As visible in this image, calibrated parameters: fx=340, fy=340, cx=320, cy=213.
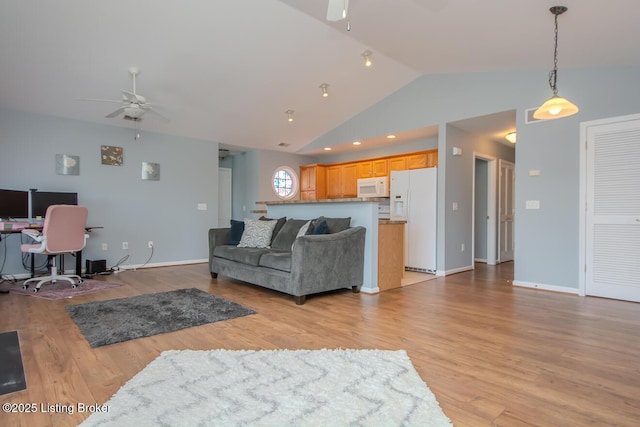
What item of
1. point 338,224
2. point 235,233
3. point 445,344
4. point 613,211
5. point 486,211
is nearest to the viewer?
point 445,344

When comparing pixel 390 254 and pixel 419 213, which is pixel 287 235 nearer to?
pixel 390 254

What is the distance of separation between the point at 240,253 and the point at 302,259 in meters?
1.16

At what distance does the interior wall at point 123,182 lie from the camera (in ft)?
16.5

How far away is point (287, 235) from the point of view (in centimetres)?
470

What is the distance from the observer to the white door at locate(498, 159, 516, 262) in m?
7.12

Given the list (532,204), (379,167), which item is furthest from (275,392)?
(379,167)

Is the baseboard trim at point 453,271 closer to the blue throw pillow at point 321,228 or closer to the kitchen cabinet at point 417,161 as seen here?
the kitchen cabinet at point 417,161

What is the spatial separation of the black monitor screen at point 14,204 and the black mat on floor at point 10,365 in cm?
270

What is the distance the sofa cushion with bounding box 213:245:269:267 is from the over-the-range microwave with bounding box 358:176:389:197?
342cm

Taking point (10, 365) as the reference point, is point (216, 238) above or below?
above

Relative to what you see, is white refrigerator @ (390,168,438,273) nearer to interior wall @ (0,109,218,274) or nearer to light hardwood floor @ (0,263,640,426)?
light hardwood floor @ (0,263,640,426)

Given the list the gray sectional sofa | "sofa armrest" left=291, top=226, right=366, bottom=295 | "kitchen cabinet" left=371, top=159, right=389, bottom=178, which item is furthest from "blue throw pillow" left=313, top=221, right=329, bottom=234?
"kitchen cabinet" left=371, top=159, right=389, bottom=178

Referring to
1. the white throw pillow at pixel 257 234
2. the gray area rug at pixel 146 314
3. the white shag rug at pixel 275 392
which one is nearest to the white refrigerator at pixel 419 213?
the white throw pillow at pixel 257 234

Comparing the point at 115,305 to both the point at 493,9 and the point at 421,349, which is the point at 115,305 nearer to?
the point at 421,349
